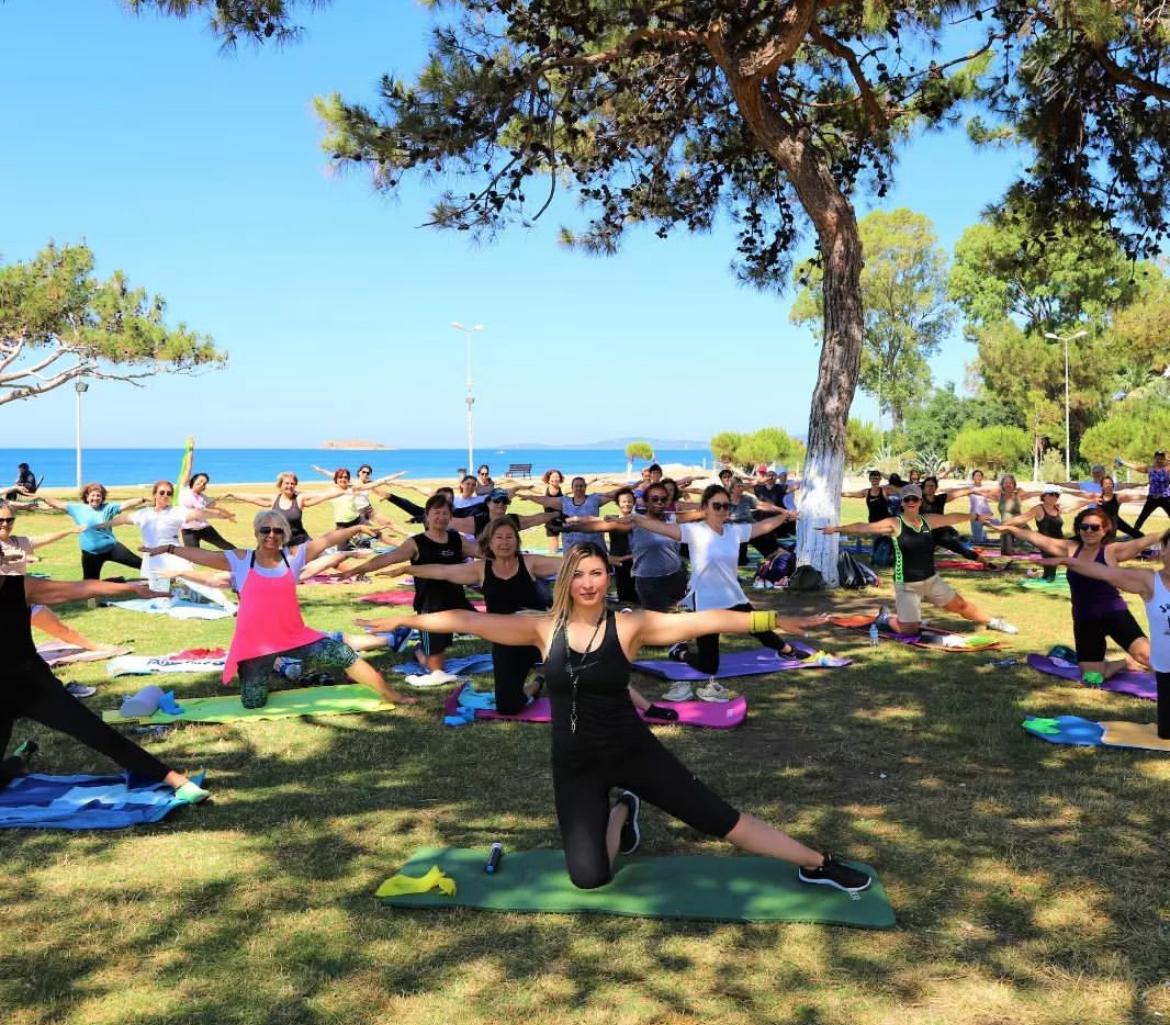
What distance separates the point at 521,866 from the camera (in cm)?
473

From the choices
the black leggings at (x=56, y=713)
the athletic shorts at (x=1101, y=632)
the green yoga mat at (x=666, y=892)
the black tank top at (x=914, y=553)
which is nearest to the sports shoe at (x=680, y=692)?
the green yoga mat at (x=666, y=892)

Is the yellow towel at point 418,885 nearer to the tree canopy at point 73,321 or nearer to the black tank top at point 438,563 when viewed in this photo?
A: the black tank top at point 438,563

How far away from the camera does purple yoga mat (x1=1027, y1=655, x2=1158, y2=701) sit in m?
7.96

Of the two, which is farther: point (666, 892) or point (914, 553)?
point (914, 553)

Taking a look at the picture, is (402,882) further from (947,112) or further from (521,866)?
(947,112)

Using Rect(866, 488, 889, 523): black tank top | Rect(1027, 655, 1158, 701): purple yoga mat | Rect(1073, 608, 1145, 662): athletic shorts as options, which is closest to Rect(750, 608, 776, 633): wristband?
Rect(1027, 655, 1158, 701): purple yoga mat

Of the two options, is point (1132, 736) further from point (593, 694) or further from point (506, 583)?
point (506, 583)

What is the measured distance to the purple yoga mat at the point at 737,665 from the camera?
880 centimetres

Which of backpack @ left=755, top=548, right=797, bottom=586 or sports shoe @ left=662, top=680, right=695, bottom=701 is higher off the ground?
backpack @ left=755, top=548, right=797, bottom=586

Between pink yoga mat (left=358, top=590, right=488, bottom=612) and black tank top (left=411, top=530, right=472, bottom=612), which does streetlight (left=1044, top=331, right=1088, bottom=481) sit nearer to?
pink yoga mat (left=358, top=590, right=488, bottom=612)

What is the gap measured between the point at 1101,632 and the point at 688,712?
3850 mm

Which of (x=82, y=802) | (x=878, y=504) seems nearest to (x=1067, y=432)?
(x=878, y=504)

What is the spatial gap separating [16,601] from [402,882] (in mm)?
3014

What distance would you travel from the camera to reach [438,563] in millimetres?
8984
